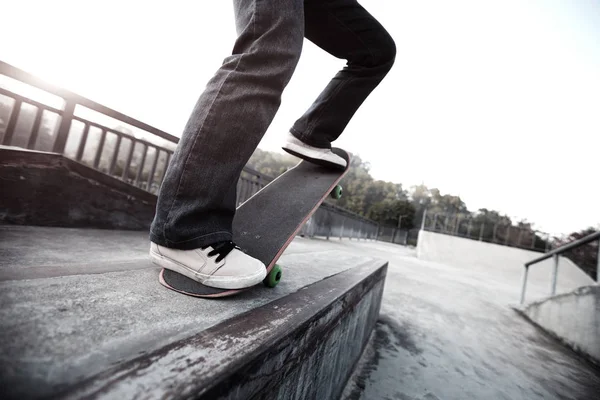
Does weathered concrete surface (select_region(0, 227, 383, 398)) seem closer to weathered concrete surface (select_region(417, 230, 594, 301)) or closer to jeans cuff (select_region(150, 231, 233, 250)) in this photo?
jeans cuff (select_region(150, 231, 233, 250))

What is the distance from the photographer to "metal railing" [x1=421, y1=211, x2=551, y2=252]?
1747cm

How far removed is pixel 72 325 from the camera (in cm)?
59

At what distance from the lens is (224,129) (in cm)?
86

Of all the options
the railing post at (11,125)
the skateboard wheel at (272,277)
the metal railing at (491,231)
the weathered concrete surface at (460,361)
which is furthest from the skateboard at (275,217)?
the metal railing at (491,231)

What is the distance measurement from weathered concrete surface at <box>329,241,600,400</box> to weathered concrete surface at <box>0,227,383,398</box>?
1374 millimetres

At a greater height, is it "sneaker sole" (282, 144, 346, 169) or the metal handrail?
the metal handrail

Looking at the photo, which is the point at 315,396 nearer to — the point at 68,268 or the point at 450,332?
the point at 68,268

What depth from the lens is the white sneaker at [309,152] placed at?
152 cm

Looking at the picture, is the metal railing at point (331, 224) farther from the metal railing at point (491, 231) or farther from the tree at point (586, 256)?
the tree at point (586, 256)

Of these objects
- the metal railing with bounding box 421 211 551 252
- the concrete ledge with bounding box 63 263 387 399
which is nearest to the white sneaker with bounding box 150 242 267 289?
the concrete ledge with bounding box 63 263 387 399

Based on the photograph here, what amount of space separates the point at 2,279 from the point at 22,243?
949 mm

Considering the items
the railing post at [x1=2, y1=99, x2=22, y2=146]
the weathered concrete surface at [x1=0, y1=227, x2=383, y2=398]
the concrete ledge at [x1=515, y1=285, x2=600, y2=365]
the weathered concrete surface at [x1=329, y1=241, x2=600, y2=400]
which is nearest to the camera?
the weathered concrete surface at [x1=0, y1=227, x2=383, y2=398]

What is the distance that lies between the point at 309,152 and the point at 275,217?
435 millimetres

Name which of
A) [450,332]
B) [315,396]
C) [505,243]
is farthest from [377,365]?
[505,243]
